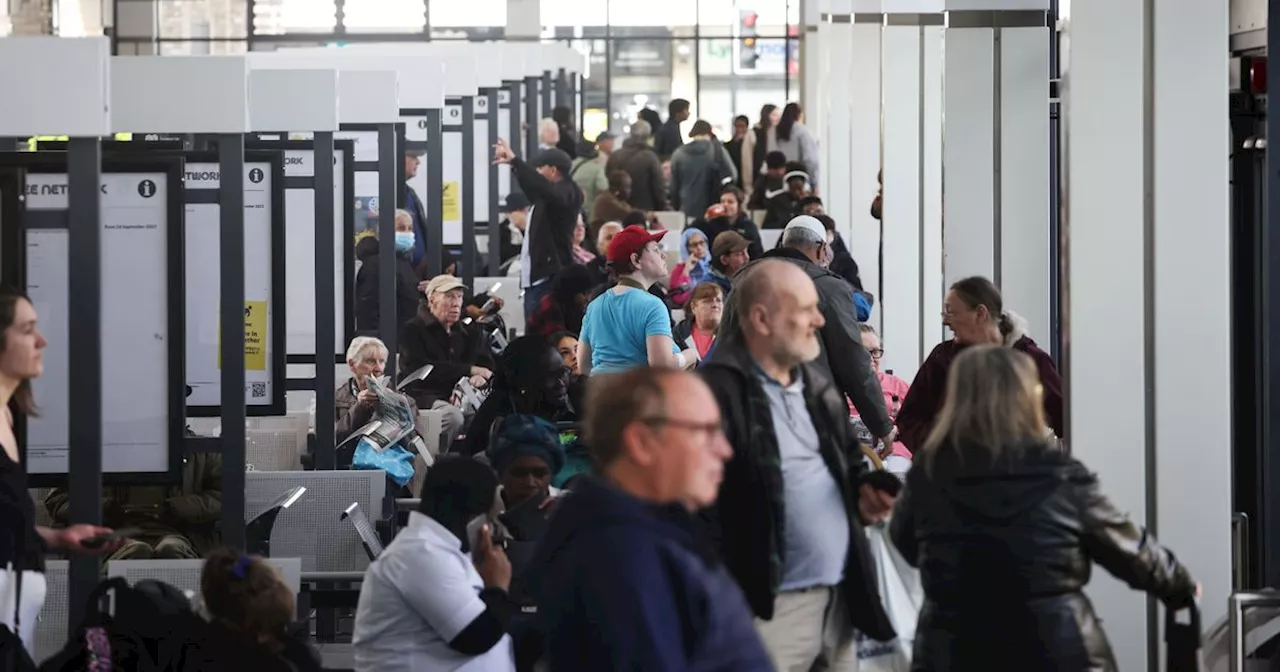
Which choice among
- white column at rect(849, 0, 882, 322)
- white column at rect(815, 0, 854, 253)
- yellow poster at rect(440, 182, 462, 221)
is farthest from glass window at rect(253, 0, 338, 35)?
white column at rect(849, 0, 882, 322)

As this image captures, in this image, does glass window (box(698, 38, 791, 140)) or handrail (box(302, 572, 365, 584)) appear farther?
glass window (box(698, 38, 791, 140))

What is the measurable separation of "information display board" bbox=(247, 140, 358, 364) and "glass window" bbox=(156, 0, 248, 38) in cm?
2603

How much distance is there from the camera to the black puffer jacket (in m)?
4.71

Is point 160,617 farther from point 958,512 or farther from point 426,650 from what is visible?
point 958,512

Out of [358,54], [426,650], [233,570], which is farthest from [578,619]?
[358,54]

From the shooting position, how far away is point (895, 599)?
5.80 metres

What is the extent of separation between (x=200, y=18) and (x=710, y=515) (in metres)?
31.7

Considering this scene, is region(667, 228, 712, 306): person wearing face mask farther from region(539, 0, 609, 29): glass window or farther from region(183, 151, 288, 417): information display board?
region(539, 0, 609, 29): glass window

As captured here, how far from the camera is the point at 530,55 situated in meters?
24.5

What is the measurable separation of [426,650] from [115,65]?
2.39 meters

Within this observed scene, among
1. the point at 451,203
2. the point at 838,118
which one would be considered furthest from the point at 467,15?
the point at 451,203

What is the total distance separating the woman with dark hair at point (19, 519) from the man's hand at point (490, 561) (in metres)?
0.99

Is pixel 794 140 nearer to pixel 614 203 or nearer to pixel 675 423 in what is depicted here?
pixel 614 203

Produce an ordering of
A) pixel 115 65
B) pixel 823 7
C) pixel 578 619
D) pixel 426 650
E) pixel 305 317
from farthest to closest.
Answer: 1. pixel 823 7
2. pixel 305 317
3. pixel 115 65
4. pixel 426 650
5. pixel 578 619
